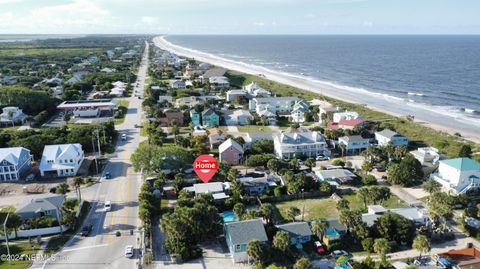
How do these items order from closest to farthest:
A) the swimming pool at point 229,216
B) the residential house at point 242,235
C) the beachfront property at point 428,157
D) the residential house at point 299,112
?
the residential house at point 242,235
the swimming pool at point 229,216
the beachfront property at point 428,157
the residential house at point 299,112

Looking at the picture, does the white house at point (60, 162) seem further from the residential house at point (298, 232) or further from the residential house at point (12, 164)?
the residential house at point (298, 232)

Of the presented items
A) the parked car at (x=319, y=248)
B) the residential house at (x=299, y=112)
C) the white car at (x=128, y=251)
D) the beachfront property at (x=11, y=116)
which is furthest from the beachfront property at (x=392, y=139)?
the beachfront property at (x=11, y=116)

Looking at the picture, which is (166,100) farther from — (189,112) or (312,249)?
(312,249)

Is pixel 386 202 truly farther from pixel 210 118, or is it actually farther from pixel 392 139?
pixel 210 118

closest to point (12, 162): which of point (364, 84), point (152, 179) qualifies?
point (152, 179)

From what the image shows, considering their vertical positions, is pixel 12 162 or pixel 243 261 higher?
pixel 12 162

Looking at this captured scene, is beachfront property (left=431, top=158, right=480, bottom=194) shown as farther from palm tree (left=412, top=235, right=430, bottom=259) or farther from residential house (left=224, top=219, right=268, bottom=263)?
residential house (left=224, top=219, right=268, bottom=263)
